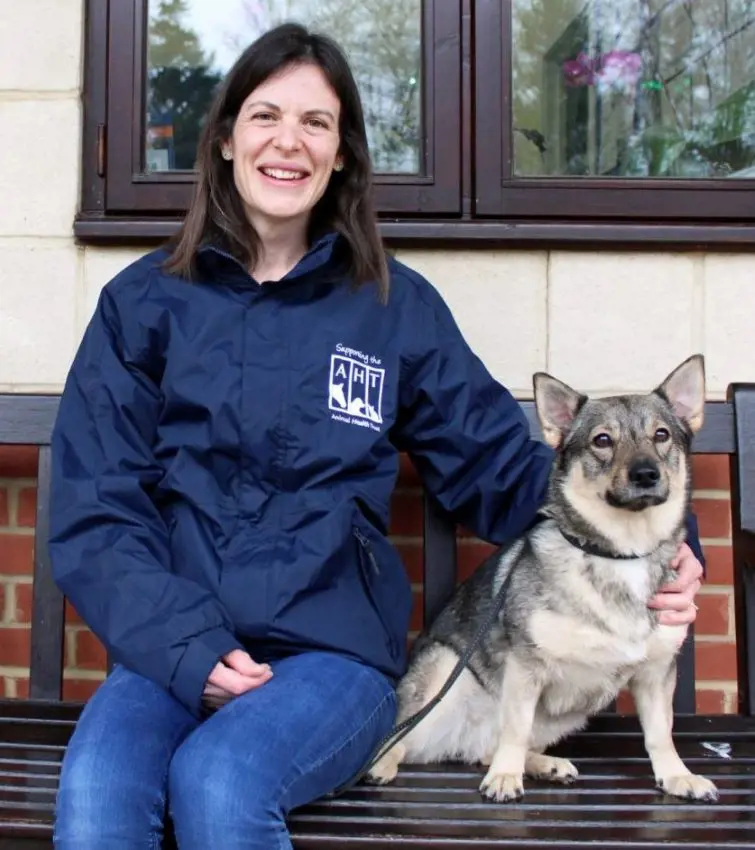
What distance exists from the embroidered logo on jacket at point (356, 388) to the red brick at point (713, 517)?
124 cm

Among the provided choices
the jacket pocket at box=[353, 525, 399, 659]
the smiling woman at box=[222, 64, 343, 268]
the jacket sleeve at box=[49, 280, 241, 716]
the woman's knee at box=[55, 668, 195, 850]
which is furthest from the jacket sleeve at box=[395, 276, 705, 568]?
the woman's knee at box=[55, 668, 195, 850]

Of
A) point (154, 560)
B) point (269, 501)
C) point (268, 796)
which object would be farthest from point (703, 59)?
point (268, 796)

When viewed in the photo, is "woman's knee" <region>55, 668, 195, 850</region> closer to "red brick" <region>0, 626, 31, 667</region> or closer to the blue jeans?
the blue jeans

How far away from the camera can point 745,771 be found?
8.04 feet

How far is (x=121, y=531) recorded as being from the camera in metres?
2.37

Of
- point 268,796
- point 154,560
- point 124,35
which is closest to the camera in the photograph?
point 268,796

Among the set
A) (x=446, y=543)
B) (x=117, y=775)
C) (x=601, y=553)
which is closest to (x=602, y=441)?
(x=601, y=553)

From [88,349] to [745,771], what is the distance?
1.84 metres

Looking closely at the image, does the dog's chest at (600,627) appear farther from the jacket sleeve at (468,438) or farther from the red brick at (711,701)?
the red brick at (711,701)

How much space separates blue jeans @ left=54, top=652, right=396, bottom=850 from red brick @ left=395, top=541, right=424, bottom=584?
0.98 metres

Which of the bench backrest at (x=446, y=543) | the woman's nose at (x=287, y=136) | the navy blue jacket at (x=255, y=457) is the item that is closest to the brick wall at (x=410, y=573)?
the bench backrest at (x=446, y=543)

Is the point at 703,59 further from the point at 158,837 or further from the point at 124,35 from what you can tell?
the point at 158,837

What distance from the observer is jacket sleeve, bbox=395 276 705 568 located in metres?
2.67

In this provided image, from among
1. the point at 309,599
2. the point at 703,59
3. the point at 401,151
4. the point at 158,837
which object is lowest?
the point at 158,837
